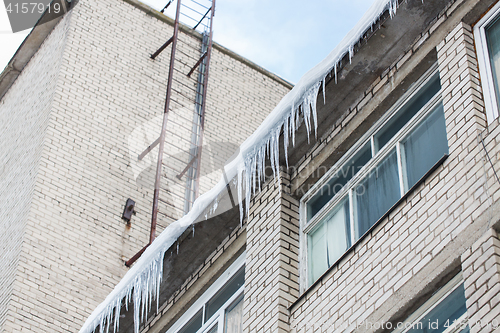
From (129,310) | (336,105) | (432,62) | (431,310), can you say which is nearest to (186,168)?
(129,310)

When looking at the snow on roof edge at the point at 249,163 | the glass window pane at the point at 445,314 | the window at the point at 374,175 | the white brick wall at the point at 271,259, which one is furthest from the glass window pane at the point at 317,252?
the glass window pane at the point at 445,314

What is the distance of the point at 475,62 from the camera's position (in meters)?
6.30

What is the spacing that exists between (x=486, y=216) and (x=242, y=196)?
Result: 3.40m

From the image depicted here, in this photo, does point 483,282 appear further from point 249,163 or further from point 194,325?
point 194,325

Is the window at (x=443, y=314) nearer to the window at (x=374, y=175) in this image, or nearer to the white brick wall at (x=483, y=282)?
the white brick wall at (x=483, y=282)

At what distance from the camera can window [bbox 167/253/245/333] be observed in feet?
25.5

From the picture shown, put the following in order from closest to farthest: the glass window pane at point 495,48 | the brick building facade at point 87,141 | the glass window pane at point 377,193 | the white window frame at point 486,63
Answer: the white window frame at point 486,63
the glass window pane at point 495,48
the glass window pane at point 377,193
the brick building facade at point 87,141

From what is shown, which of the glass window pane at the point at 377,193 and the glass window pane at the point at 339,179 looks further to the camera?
the glass window pane at the point at 339,179

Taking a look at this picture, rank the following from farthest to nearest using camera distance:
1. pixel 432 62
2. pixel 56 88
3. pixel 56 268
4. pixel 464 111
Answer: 1. pixel 56 88
2. pixel 56 268
3. pixel 432 62
4. pixel 464 111

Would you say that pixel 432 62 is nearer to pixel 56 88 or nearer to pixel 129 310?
pixel 129 310

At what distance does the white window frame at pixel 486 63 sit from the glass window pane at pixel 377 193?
1.01 metres

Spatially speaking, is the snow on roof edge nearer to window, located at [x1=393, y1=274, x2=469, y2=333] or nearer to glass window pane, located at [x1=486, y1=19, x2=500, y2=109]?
glass window pane, located at [x1=486, y1=19, x2=500, y2=109]

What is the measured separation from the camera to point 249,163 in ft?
26.1

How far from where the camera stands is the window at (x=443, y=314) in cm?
516
